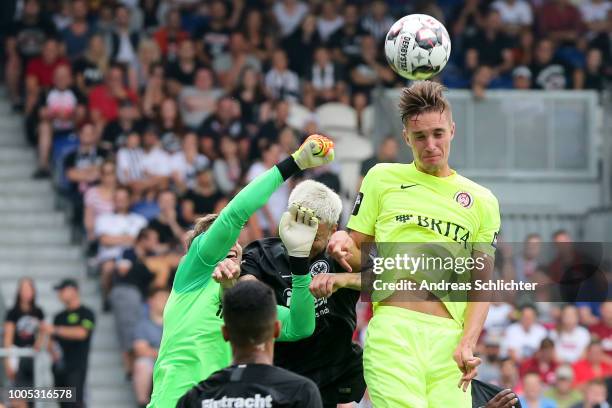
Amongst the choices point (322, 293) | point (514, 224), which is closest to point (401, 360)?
point (322, 293)

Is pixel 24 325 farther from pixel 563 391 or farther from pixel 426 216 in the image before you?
pixel 426 216

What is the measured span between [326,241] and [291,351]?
2.57 ft

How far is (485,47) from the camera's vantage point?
64.3ft

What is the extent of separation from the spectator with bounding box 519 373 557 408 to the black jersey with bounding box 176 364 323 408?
8323mm

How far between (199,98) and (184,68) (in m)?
0.53

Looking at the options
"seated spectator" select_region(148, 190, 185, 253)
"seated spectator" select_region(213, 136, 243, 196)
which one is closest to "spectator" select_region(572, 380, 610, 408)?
"seated spectator" select_region(148, 190, 185, 253)

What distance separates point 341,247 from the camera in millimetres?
7605

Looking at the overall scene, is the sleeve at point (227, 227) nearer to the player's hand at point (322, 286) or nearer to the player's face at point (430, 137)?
the player's hand at point (322, 286)

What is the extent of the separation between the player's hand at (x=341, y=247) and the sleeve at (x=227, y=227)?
47 cm

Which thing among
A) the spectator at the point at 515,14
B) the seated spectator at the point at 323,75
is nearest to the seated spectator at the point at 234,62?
the seated spectator at the point at 323,75

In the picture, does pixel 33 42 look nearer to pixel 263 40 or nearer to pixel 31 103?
pixel 31 103

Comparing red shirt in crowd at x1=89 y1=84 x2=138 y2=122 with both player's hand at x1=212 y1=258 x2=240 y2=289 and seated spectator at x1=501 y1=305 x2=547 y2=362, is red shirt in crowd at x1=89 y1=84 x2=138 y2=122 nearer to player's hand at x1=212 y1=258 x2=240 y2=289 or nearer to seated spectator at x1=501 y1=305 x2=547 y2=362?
seated spectator at x1=501 y1=305 x2=547 y2=362

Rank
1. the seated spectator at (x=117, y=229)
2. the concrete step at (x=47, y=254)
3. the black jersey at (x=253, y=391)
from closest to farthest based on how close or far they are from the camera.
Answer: the black jersey at (x=253, y=391)
the seated spectator at (x=117, y=229)
the concrete step at (x=47, y=254)

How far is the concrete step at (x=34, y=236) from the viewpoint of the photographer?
17.6 m
